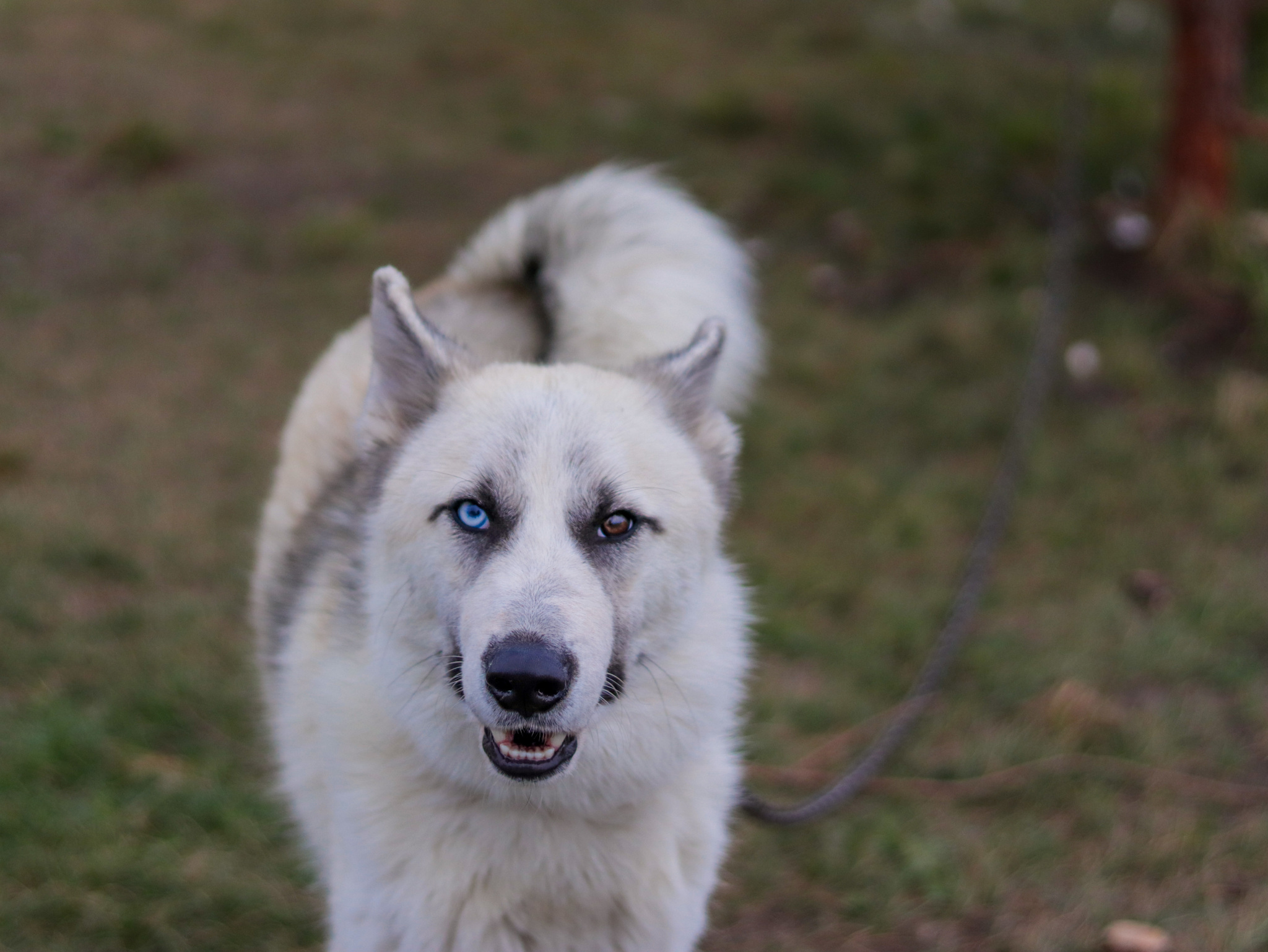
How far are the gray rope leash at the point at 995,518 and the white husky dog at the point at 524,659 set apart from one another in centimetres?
57

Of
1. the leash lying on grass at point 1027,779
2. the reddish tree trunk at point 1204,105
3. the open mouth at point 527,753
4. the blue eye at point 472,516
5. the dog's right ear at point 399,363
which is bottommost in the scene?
the leash lying on grass at point 1027,779

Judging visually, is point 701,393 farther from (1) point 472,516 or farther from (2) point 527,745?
(2) point 527,745

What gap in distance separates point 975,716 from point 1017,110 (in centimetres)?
565

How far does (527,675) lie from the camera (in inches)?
77.9

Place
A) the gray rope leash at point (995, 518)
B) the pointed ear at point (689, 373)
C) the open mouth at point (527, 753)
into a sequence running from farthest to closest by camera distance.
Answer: the gray rope leash at point (995, 518)
the pointed ear at point (689, 373)
the open mouth at point (527, 753)

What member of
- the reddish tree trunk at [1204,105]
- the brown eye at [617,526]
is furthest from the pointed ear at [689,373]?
the reddish tree trunk at [1204,105]

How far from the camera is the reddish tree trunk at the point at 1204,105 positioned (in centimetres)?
638

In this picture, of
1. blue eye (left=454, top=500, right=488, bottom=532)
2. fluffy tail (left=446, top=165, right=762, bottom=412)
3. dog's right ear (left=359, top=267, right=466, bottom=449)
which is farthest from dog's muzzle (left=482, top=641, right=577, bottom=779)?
fluffy tail (left=446, top=165, right=762, bottom=412)

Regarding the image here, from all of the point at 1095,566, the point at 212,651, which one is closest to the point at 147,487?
the point at 212,651

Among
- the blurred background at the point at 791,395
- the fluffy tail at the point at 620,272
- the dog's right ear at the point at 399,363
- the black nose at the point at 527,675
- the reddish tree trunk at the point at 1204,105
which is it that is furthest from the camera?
the reddish tree trunk at the point at 1204,105

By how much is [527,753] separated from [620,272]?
1.40 m

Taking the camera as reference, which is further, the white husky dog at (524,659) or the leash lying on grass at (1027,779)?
the leash lying on grass at (1027,779)

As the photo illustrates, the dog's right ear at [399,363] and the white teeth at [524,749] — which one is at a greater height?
the dog's right ear at [399,363]

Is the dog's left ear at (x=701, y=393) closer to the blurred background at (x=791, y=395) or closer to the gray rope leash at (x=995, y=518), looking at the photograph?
the gray rope leash at (x=995, y=518)
